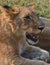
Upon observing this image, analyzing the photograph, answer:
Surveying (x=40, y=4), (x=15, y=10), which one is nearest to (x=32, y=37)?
(x=15, y=10)

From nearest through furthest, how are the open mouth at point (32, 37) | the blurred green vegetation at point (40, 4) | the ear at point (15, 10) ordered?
the ear at point (15, 10)
the open mouth at point (32, 37)
the blurred green vegetation at point (40, 4)

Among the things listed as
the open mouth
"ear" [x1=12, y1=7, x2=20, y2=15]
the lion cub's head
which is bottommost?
the open mouth

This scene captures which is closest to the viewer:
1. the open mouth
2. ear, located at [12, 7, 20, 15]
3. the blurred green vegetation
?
ear, located at [12, 7, 20, 15]

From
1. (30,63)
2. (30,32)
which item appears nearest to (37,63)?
(30,63)

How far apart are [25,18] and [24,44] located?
0.80 metres

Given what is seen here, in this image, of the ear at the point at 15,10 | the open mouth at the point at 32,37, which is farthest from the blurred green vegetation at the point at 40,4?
the ear at the point at 15,10

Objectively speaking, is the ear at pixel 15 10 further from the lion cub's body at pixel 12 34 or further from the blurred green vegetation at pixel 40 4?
the blurred green vegetation at pixel 40 4

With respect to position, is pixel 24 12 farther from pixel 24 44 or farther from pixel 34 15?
pixel 24 44

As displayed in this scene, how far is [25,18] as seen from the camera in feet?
24.1

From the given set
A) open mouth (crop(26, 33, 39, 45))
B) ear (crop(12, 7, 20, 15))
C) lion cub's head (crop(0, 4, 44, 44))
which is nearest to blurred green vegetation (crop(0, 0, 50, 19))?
open mouth (crop(26, 33, 39, 45))

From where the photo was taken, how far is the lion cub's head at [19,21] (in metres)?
7.20

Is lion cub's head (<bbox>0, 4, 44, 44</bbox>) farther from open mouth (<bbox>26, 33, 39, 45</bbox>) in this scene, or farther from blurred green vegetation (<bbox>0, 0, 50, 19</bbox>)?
blurred green vegetation (<bbox>0, 0, 50, 19</bbox>)

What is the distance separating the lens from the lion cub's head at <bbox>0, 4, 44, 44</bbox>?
7.20 metres

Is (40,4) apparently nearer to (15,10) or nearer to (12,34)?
(12,34)
